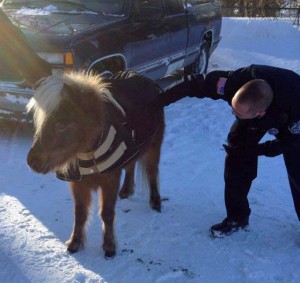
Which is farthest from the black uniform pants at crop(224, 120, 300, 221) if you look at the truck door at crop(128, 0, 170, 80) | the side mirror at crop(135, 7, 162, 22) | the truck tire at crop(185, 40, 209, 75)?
the truck tire at crop(185, 40, 209, 75)

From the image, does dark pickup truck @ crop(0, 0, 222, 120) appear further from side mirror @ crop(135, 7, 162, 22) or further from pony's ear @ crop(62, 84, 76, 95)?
pony's ear @ crop(62, 84, 76, 95)

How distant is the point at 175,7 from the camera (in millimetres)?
7727

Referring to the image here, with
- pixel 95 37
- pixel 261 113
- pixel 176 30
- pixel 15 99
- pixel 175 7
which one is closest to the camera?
pixel 261 113

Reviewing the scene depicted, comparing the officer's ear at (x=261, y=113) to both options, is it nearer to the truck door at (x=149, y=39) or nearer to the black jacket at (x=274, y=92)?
the black jacket at (x=274, y=92)

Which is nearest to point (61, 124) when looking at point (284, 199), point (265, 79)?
point (265, 79)

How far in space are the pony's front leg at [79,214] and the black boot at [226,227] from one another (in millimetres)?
1131

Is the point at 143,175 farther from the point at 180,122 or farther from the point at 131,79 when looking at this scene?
the point at 180,122

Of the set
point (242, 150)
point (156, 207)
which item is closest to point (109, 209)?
point (156, 207)

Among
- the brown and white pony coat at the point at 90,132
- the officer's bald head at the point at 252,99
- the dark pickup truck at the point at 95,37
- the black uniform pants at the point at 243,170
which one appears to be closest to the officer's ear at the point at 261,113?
the officer's bald head at the point at 252,99

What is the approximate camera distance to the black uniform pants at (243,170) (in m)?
3.30

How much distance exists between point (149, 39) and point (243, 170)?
3.67 metres

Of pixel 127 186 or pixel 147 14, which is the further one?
pixel 147 14

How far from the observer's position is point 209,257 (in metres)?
3.34

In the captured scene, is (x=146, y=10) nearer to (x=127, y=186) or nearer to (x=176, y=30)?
(x=176, y=30)
